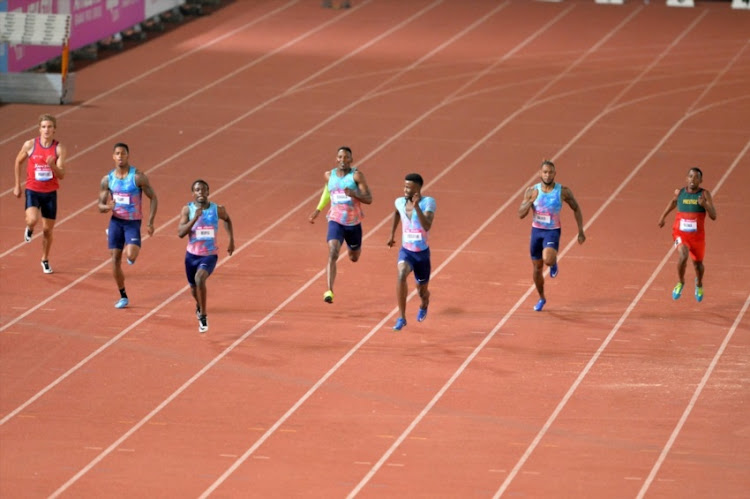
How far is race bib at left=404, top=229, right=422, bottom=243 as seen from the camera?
1574 centimetres

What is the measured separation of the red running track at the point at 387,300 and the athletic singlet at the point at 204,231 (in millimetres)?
984

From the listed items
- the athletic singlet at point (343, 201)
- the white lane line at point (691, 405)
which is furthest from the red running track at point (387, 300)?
the athletic singlet at point (343, 201)

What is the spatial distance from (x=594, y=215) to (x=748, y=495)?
9562 mm

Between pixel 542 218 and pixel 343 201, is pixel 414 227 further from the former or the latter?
pixel 542 218

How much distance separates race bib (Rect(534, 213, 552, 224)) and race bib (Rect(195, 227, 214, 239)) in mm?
3613

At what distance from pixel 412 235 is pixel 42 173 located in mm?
5057

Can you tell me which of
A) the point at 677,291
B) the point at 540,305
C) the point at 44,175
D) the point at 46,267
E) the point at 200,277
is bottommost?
the point at 46,267

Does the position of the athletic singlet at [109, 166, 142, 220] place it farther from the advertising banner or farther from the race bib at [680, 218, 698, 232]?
the advertising banner

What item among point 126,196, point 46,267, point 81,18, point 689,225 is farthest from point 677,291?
point 81,18

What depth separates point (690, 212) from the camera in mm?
17203

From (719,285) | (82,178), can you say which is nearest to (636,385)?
(719,285)

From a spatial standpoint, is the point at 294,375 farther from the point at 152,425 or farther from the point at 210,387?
the point at 152,425

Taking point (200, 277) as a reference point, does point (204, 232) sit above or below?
above

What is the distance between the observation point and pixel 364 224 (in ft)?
68.6
